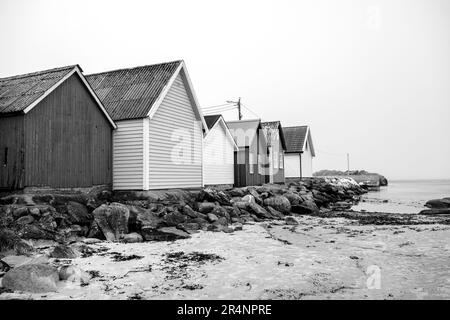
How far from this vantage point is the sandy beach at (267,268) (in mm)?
6121

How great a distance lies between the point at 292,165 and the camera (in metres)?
40.0

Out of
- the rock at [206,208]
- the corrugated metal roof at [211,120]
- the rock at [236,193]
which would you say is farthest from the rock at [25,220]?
the corrugated metal roof at [211,120]

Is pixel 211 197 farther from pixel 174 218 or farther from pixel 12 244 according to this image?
pixel 12 244

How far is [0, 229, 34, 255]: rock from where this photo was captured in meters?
8.32

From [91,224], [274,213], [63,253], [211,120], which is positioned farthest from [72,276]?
[211,120]

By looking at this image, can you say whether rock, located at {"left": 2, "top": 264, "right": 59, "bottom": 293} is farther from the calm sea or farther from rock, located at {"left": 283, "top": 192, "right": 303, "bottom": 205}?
the calm sea

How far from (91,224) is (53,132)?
4.14 m

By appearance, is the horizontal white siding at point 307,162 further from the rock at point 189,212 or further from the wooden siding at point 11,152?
the wooden siding at point 11,152

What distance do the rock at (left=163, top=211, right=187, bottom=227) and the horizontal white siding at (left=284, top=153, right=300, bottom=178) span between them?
90.4ft
